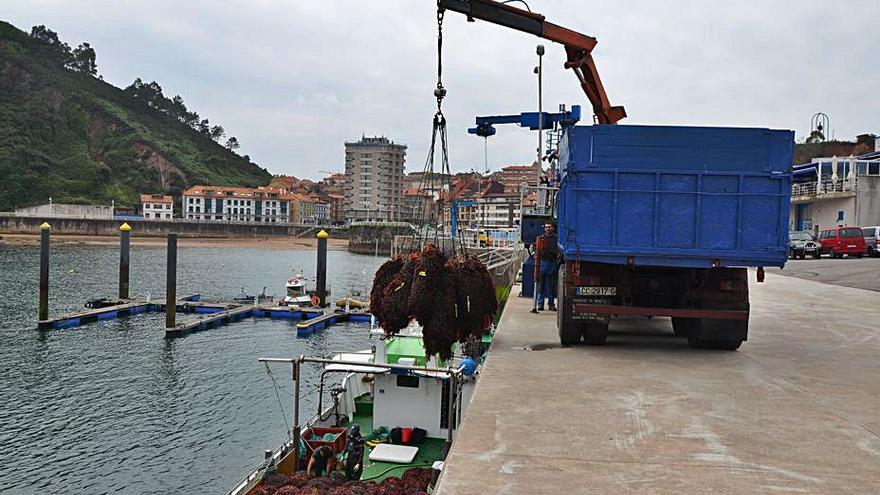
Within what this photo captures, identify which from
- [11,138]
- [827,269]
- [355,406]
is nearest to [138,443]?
[355,406]

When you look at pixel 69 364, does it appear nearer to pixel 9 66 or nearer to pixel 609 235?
pixel 609 235

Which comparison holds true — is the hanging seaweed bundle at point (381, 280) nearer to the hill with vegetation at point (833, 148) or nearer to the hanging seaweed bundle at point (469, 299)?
the hanging seaweed bundle at point (469, 299)

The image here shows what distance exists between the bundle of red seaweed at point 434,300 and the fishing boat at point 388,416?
572mm

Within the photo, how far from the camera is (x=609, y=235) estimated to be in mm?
9570

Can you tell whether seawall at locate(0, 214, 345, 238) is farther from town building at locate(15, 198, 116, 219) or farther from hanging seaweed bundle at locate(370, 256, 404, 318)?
hanging seaweed bundle at locate(370, 256, 404, 318)

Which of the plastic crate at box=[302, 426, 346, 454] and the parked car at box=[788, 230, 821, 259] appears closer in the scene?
the plastic crate at box=[302, 426, 346, 454]

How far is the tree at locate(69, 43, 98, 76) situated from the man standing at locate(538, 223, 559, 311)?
216 m

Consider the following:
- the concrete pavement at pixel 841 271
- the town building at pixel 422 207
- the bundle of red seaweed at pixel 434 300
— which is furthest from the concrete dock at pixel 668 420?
the concrete pavement at pixel 841 271

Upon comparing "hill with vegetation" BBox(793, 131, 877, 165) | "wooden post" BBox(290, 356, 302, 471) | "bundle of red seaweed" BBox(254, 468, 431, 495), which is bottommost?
"bundle of red seaweed" BBox(254, 468, 431, 495)

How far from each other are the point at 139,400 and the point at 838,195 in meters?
42.4

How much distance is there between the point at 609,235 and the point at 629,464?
4.90 m

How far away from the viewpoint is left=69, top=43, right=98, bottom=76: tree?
7579 inches

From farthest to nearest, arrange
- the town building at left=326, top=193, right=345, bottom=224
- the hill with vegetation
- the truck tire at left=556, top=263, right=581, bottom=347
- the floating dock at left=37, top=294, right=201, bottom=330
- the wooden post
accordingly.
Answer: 1. the town building at left=326, top=193, right=345, bottom=224
2. the hill with vegetation
3. the floating dock at left=37, top=294, right=201, bottom=330
4. the truck tire at left=556, top=263, right=581, bottom=347
5. the wooden post

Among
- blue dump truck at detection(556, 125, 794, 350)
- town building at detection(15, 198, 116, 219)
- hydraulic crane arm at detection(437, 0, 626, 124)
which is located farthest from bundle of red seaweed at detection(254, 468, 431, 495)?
town building at detection(15, 198, 116, 219)
